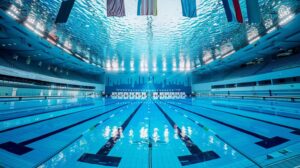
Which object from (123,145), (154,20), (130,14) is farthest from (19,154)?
(154,20)

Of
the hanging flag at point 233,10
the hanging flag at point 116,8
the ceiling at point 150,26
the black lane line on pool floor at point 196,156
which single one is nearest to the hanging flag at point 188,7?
the hanging flag at point 233,10

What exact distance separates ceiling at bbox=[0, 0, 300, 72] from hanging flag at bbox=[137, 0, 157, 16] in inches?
66.4

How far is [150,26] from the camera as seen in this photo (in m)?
8.95

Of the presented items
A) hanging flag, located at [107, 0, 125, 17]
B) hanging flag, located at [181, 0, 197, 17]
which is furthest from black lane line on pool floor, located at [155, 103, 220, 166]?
hanging flag, located at [107, 0, 125, 17]

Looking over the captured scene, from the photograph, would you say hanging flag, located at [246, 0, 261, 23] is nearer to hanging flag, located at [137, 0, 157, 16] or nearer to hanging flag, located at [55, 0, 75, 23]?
hanging flag, located at [137, 0, 157, 16]

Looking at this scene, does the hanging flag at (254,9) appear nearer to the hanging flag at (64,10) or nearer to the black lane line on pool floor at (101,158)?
the black lane line on pool floor at (101,158)

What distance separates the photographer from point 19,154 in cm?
228

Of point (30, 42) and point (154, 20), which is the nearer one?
point (154, 20)

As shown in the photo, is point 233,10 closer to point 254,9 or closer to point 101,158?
point 254,9

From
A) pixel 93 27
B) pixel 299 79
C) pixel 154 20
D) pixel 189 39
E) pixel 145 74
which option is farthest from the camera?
pixel 145 74

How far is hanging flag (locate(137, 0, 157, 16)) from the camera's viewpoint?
5184 millimetres

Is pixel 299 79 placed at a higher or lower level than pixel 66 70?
lower

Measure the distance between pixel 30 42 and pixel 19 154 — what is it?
13253 millimetres

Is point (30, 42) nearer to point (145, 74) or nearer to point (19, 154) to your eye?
point (19, 154)
